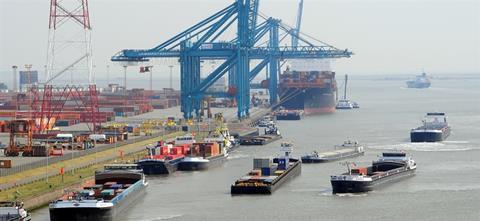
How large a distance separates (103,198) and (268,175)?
987 cm

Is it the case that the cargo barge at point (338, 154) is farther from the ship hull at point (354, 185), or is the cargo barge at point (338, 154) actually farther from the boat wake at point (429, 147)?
the ship hull at point (354, 185)

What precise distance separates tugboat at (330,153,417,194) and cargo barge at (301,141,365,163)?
15.0 ft

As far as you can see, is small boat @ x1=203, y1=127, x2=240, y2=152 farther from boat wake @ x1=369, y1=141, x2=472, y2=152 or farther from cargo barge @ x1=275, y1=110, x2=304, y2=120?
cargo barge @ x1=275, y1=110, x2=304, y2=120

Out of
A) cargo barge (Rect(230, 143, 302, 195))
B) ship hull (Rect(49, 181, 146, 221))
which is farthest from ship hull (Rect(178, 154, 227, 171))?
ship hull (Rect(49, 181, 146, 221))

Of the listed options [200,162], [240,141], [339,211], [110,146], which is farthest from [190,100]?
[339,211]

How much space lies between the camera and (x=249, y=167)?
53062 millimetres

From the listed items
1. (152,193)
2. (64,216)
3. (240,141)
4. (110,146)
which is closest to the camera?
(64,216)

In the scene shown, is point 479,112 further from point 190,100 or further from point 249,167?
point 249,167

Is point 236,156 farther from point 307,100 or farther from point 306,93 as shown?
point 306,93

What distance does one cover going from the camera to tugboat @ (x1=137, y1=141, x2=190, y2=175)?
5072 cm

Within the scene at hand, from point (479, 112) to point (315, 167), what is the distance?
57.0 metres

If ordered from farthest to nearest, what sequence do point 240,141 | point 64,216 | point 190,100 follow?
point 190,100
point 240,141
point 64,216

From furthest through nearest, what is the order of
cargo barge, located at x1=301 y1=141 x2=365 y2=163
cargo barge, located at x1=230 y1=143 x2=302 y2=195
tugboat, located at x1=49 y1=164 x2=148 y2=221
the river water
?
cargo barge, located at x1=301 y1=141 x2=365 y2=163, cargo barge, located at x1=230 y1=143 x2=302 y2=195, the river water, tugboat, located at x1=49 y1=164 x2=148 y2=221

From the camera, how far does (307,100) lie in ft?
367
